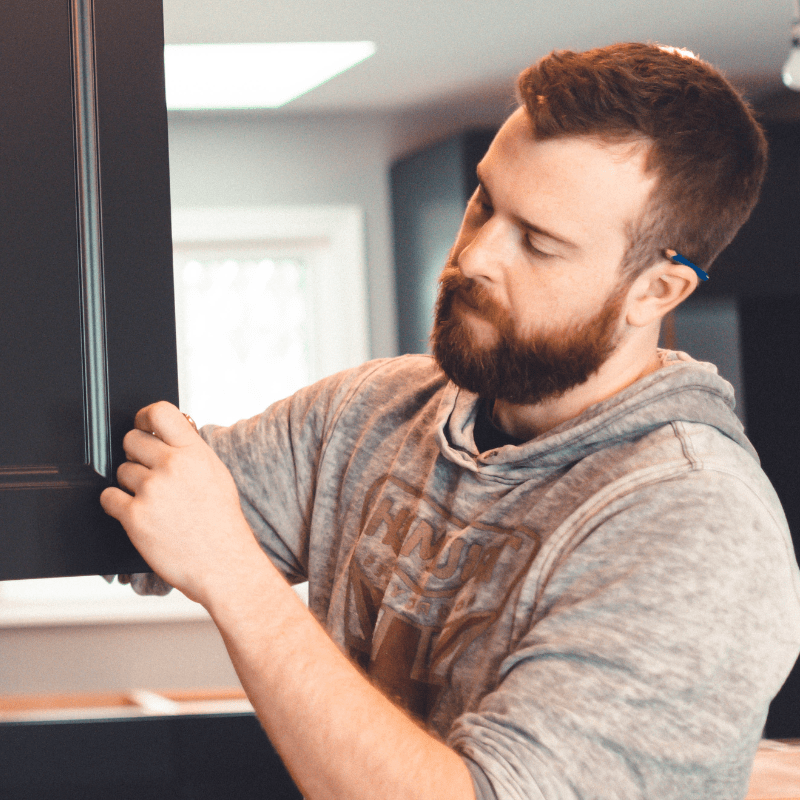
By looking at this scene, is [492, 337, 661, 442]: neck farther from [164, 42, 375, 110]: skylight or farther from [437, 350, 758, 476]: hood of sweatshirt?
[164, 42, 375, 110]: skylight

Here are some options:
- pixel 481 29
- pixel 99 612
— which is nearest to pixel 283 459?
pixel 481 29

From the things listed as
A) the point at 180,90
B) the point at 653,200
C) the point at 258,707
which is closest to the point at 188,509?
the point at 258,707

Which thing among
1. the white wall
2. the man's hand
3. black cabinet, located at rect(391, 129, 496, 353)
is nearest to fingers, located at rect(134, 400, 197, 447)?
the man's hand

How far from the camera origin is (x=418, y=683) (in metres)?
0.89

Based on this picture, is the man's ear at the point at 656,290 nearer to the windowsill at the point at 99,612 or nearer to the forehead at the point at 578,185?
the forehead at the point at 578,185

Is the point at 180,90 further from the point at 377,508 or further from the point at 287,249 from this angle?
the point at 377,508

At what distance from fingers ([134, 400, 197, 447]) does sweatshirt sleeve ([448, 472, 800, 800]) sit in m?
0.32

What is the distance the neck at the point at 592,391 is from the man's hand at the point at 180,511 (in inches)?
15.0

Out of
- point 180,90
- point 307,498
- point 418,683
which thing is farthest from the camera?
point 180,90

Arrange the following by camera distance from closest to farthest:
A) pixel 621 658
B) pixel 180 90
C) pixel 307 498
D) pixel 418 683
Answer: pixel 621 658
pixel 418 683
pixel 307 498
pixel 180 90

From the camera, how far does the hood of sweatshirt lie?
2.77ft

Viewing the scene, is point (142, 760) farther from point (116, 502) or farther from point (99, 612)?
point (99, 612)

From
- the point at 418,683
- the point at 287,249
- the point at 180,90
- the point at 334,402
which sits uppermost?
the point at 180,90

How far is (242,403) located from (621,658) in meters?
2.96
